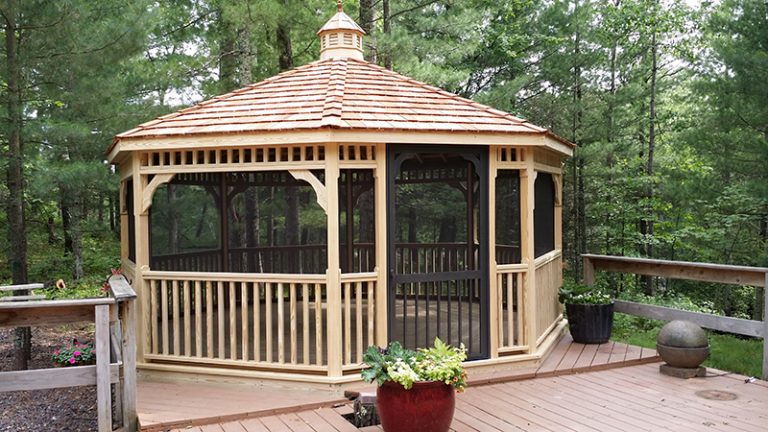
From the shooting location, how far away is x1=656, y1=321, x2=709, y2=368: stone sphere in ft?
18.7

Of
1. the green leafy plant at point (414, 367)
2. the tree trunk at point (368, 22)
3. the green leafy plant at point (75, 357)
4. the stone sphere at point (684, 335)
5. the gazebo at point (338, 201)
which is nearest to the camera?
the green leafy plant at point (414, 367)

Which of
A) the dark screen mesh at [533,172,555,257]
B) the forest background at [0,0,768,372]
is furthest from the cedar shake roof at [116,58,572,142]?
the forest background at [0,0,768,372]

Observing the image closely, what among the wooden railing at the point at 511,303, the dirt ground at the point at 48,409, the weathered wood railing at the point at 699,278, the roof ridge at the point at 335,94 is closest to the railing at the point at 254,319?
the dirt ground at the point at 48,409

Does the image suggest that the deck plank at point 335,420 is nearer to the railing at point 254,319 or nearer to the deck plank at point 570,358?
the railing at point 254,319

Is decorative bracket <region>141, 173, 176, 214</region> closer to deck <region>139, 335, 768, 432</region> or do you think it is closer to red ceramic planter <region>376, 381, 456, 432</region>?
deck <region>139, 335, 768, 432</region>

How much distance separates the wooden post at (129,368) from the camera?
15.1 ft

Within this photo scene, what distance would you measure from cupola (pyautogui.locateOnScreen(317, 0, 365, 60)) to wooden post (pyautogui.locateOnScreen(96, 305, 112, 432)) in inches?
172

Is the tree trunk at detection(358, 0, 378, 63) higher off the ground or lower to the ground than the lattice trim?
higher

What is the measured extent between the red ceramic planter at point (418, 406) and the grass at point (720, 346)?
4.43m

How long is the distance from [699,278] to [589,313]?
1.22 metres

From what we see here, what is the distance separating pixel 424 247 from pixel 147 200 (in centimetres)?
451

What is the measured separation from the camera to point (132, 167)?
6.06 meters

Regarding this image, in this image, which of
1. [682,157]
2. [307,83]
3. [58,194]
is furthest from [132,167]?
[682,157]

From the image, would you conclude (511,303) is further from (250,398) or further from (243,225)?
(243,225)
